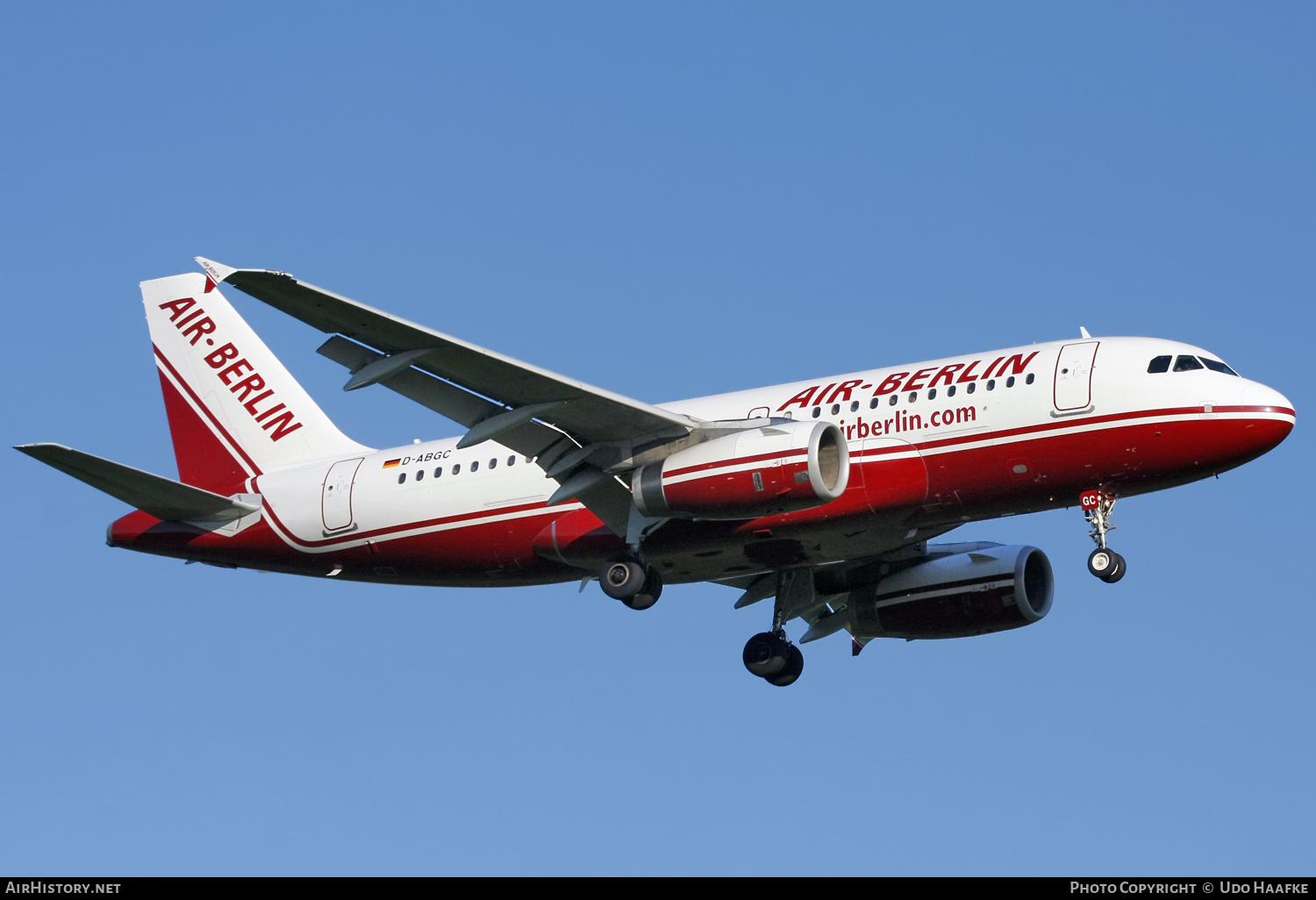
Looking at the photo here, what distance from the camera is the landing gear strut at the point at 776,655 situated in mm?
37156

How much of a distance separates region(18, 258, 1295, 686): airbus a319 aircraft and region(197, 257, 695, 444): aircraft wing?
0.05 metres

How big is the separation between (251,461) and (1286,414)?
20973 millimetres

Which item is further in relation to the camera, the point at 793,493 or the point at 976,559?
the point at 976,559

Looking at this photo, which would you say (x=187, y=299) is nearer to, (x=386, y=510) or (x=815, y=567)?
(x=386, y=510)

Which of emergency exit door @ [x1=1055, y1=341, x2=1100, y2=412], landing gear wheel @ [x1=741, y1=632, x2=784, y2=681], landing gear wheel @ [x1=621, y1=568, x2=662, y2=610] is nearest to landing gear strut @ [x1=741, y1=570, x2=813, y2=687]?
landing gear wheel @ [x1=741, y1=632, x2=784, y2=681]

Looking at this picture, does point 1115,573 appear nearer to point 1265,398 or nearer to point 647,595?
point 1265,398

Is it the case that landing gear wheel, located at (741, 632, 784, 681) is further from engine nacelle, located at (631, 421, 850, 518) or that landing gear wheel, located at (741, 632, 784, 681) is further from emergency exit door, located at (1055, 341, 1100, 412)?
emergency exit door, located at (1055, 341, 1100, 412)

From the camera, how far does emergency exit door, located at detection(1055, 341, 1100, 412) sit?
3164 centimetres

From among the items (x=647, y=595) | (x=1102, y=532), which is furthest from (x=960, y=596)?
(x=647, y=595)

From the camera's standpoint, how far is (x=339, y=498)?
36781 mm
